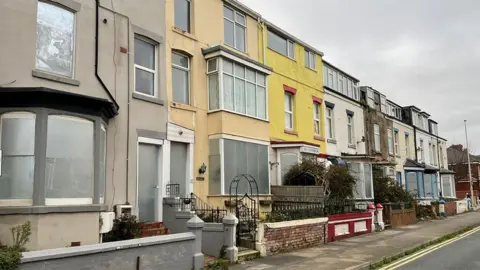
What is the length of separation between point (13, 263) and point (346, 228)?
528 inches

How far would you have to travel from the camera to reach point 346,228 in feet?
57.8

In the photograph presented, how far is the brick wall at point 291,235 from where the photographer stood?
42.3 feet

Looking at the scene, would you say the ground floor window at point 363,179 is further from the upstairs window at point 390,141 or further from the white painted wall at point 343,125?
the upstairs window at point 390,141

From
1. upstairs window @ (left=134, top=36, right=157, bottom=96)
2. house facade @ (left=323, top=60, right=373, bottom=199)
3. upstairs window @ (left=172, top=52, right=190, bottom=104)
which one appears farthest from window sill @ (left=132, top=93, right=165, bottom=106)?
house facade @ (left=323, top=60, right=373, bottom=199)

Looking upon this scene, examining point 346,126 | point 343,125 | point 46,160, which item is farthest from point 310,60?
point 46,160

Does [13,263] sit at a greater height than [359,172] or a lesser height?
lesser

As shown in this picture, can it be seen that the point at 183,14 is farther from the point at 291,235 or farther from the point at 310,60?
the point at 310,60

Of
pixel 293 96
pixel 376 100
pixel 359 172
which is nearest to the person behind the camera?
pixel 293 96

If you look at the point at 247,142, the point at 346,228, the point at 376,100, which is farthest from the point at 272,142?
the point at 376,100

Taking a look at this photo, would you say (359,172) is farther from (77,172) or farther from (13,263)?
(13,263)

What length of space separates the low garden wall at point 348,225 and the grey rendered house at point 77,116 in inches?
265

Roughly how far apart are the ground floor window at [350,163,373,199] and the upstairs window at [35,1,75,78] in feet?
53.3

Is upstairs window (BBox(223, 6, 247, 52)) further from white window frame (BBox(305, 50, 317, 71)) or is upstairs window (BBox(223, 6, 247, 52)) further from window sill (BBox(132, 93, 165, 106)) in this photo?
white window frame (BBox(305, 50, 317, 71))

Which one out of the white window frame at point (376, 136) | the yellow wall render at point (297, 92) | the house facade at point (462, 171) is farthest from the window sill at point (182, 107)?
the house facade at point (462, 171)
